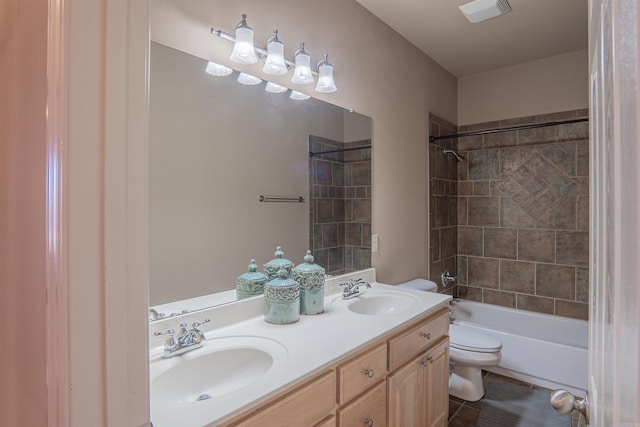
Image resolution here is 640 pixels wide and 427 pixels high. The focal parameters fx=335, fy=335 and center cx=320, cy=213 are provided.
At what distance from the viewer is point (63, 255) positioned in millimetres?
486

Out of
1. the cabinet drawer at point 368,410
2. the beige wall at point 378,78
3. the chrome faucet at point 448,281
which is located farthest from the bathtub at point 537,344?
the cabinet drawer at point 368,410

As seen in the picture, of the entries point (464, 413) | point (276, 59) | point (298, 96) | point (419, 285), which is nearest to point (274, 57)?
point (276, 59)

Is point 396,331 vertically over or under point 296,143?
under

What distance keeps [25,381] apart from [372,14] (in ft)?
8.37

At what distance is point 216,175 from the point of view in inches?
58.4

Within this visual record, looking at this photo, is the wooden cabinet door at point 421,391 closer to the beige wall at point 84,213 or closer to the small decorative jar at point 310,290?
the small decorative jar at point 310,290

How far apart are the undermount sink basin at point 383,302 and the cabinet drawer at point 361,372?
0.46 meters

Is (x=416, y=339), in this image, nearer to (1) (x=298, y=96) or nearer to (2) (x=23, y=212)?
(1) (x=298, y=96)

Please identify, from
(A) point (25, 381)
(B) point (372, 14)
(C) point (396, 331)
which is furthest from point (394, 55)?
(A) point (25, 381)

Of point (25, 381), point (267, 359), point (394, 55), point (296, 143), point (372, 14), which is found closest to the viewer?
point (25, 381)

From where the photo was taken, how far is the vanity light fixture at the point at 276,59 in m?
1.44

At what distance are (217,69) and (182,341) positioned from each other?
43.4 inches

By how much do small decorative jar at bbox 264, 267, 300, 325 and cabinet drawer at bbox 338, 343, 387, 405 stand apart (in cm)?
34

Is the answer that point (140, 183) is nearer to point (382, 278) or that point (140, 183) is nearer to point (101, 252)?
point (101, 252)
